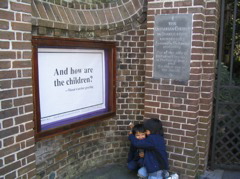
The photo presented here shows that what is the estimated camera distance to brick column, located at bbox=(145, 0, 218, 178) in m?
3.29

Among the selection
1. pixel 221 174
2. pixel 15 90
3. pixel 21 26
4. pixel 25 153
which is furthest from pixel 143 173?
pixel 21 26

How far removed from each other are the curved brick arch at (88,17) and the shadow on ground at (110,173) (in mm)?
1902

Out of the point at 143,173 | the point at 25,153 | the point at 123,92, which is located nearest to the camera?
the point at 25,153

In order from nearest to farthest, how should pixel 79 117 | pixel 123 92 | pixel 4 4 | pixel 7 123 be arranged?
pixel 4 4 < pixel 7 123 < pixel 79 117 < pixel 123 92

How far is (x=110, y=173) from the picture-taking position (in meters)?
3.73

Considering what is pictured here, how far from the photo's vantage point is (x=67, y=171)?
3303mm

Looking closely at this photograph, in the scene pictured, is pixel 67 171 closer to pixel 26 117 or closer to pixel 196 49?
pixel 26 117

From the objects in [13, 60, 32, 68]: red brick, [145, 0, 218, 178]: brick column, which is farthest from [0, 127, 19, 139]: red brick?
[145, 0, 218, 178]: brick column

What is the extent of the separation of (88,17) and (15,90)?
1.48 meters

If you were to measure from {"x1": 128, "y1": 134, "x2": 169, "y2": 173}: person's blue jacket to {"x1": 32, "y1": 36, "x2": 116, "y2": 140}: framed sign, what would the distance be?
678 millimetres

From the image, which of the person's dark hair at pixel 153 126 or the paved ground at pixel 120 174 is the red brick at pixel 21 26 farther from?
the paved ground at pixel 120 174

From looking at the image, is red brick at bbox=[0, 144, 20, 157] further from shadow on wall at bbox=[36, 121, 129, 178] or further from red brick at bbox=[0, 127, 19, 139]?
shadow on wall at bbox=[36, 121, 129, 178]

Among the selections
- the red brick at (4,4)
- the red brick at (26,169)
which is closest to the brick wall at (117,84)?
the red brick at (26,169)

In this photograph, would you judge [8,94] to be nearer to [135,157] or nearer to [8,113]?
[8,113]
